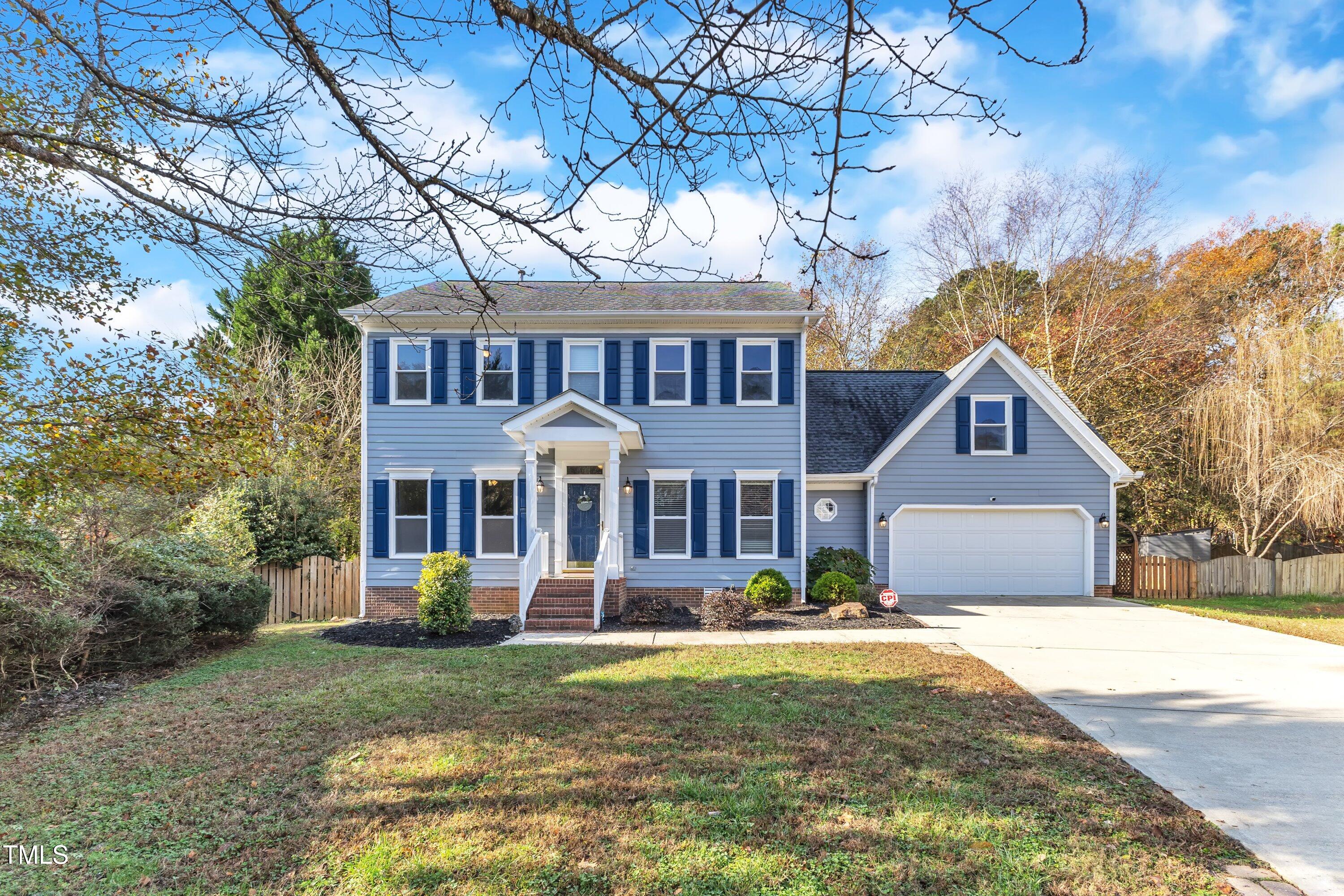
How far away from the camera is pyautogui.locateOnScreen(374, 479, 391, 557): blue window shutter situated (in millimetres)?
13242

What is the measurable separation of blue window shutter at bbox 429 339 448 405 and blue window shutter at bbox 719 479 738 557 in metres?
5.93

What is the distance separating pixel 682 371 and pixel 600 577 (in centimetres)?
445

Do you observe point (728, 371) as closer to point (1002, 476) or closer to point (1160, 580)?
point (1002, 476)

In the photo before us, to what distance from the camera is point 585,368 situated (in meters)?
13.6

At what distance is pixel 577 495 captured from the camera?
13.5 metres

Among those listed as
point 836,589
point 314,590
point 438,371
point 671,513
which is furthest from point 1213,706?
point 314,590

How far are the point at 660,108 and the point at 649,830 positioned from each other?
12.6 ft

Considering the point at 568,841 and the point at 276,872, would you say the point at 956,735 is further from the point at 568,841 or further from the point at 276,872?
the point at 276,872

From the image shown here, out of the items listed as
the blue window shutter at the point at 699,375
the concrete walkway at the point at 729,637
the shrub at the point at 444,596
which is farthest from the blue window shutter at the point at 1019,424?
the shrub at the point at 444,596

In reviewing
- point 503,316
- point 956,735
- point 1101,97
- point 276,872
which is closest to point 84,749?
point 276,872

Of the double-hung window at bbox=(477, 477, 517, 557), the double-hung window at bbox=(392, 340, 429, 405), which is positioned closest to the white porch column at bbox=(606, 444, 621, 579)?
the double-hung window at bbox=(477, 477, 517, 557)

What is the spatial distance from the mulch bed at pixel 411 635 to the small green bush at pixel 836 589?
19.6ft

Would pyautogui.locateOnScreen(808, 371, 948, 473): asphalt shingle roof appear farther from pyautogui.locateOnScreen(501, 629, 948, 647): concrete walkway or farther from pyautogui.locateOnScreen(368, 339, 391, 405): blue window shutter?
pyautogui.locateOnScreen(368, 339, 391, 405): blue window shutter

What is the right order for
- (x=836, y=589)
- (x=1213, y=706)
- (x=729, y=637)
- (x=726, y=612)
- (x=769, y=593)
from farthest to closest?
1. (x=836, y=589)
2. (x=769, y=593)
3. (x=726, y=612)
4. (x=729, y=637)
5. (x=1213, y=706)
